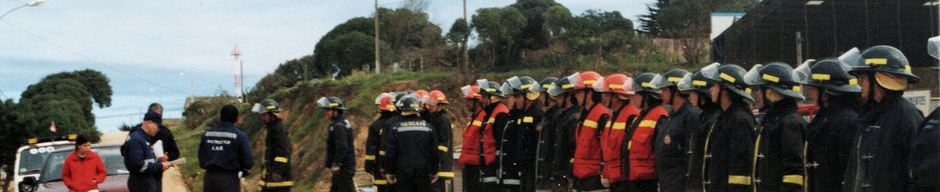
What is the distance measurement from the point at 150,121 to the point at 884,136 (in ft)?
31.0

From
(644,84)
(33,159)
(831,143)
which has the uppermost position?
(644,84)

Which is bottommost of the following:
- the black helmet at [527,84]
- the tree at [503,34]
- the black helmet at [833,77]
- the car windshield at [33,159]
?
the car windshield at [33,159]

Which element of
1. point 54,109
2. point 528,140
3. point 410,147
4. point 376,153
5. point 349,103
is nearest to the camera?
point 528,140

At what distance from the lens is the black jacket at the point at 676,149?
8.13m

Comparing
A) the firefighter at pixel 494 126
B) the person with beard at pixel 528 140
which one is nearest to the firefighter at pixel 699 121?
the person with beard at pixel 528 140

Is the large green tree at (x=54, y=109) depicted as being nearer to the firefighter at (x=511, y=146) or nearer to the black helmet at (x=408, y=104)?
the black helmet at (x=408, y=104)

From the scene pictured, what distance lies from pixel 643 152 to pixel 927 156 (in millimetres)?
4017

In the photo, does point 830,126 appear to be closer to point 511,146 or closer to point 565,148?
point 565,148

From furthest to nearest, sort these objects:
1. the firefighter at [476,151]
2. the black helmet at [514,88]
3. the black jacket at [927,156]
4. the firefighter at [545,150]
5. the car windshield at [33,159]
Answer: the car windshield at [33,159], the firefighter at [476,151], the black helmet at [514,88], the firefighter at [545,150], the black jacket at [927,156]

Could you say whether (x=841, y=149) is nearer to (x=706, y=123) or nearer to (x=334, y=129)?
(x=706, y=123)

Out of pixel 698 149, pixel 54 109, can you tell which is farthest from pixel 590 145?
pixel 54 109

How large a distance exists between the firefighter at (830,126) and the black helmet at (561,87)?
415cm

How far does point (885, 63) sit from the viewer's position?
557cm

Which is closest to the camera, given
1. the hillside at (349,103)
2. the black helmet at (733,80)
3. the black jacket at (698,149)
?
the black helmet at (733,80)
